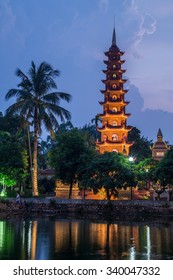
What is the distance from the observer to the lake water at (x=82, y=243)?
1695cm

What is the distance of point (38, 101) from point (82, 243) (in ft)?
82.0

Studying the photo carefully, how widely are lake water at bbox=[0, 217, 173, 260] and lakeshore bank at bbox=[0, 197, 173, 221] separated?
1196 centimetres

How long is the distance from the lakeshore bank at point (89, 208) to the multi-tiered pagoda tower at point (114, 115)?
1711 cm

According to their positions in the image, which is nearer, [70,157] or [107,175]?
[107,175]

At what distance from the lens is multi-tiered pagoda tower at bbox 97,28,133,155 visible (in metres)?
58.5

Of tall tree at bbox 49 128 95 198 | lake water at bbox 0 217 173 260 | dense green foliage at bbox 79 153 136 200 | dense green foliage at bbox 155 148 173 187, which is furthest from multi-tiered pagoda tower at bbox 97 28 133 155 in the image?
lake water at bbox 0 217 173 260

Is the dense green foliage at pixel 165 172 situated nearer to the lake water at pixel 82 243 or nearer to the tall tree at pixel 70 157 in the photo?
the tall tree at pixel 70 157

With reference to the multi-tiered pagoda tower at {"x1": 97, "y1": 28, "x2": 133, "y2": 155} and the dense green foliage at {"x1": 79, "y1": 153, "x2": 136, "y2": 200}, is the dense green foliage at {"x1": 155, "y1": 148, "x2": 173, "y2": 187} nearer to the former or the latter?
the dense green foliage at {"x1": 79, "y1": 153, "x2": 136, "y2": 200}

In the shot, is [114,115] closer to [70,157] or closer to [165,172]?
[70,157]

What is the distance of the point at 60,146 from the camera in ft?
159

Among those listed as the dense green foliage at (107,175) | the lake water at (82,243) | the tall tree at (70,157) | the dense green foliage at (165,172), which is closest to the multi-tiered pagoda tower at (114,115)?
the tall tree at (70,157)

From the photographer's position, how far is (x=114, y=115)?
59469 mm

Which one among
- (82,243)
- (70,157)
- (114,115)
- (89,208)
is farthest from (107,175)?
(82,243)
